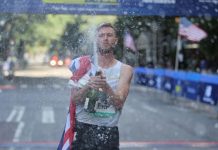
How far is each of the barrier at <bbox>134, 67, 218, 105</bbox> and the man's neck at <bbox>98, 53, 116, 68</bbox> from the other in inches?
503

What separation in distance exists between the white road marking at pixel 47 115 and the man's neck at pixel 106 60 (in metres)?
10.4

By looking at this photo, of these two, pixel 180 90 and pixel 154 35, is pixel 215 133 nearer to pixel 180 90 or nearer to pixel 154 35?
pixel 180 90

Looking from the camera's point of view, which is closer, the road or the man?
the man

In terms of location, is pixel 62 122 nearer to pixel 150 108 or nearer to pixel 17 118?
pixel 17 118

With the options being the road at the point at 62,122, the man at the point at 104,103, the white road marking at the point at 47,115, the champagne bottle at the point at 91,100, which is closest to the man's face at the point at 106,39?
the man at the point at 104,103

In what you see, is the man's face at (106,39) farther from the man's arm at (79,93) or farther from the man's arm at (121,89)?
the man's arm at (79,93)

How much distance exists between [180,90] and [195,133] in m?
8.74

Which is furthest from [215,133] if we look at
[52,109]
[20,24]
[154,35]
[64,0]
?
[154,35]

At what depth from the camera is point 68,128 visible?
4.14m

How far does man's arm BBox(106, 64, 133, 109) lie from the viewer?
12.8ft

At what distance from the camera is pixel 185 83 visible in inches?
816

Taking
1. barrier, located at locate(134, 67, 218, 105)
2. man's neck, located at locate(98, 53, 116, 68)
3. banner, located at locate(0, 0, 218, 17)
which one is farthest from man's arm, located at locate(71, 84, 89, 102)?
barrier, located at locate(134, 67, 218, 105)

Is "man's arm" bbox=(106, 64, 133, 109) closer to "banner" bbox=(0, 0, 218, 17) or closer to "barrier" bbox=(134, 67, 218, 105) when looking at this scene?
"banner" bbox=(0, 0, 218, 17)

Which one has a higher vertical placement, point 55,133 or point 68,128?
point 68,128
